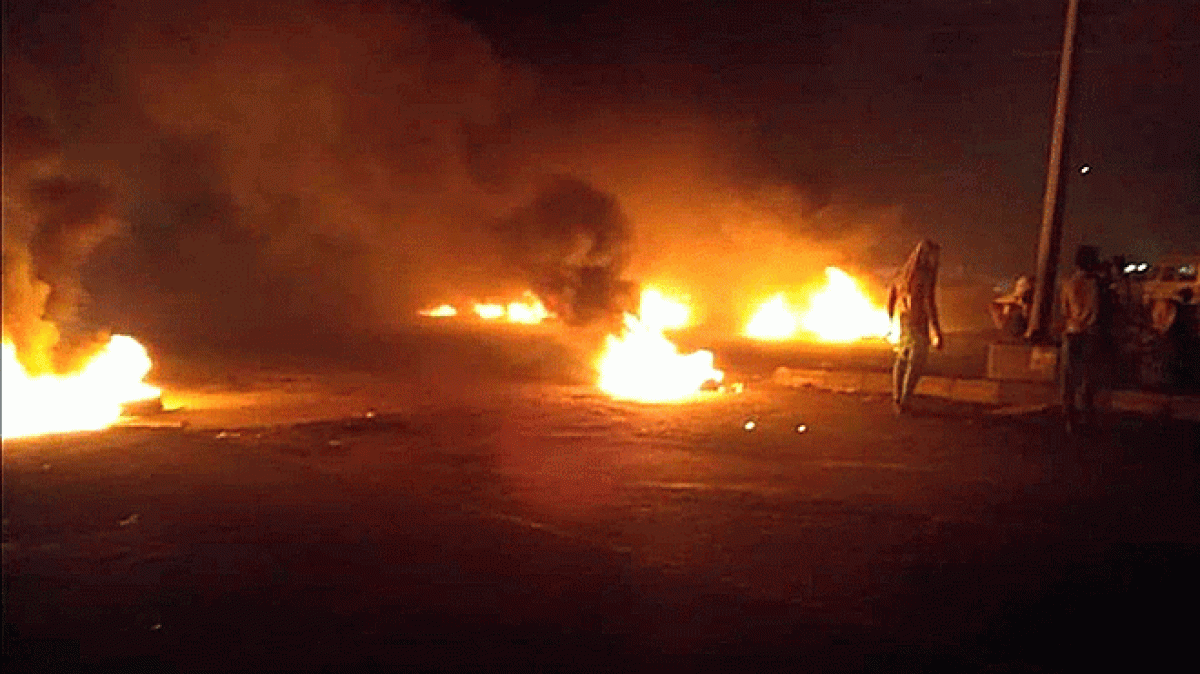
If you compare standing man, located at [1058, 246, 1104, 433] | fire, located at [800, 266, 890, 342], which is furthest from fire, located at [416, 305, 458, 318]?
standing man, located at [1058, 246, 1104, 433]

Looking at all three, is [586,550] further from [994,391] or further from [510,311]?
[510,311]

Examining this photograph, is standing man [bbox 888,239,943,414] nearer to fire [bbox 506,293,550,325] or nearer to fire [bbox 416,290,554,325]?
fire [bbox 416,290,554,325]

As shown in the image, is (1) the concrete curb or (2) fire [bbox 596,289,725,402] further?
(2) fire [bbox 596,289,725,402]

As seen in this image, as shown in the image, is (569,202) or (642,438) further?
(569,202)

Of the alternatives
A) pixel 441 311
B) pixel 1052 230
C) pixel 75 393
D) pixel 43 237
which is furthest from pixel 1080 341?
pixel 441 311

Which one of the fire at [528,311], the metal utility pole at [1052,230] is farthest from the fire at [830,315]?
the metal utility pole at [1052,230]

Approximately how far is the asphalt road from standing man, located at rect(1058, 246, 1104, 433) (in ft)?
4.24

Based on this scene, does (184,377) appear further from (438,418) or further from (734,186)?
(734,186)

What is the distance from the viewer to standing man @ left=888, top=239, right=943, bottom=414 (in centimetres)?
1405

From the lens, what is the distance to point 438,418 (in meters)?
13.1

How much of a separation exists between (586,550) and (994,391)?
9.74m

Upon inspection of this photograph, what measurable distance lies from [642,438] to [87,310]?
24.4 m

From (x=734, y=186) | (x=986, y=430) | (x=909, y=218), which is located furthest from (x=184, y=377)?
(x=909, y=218)

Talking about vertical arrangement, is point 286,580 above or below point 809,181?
below
